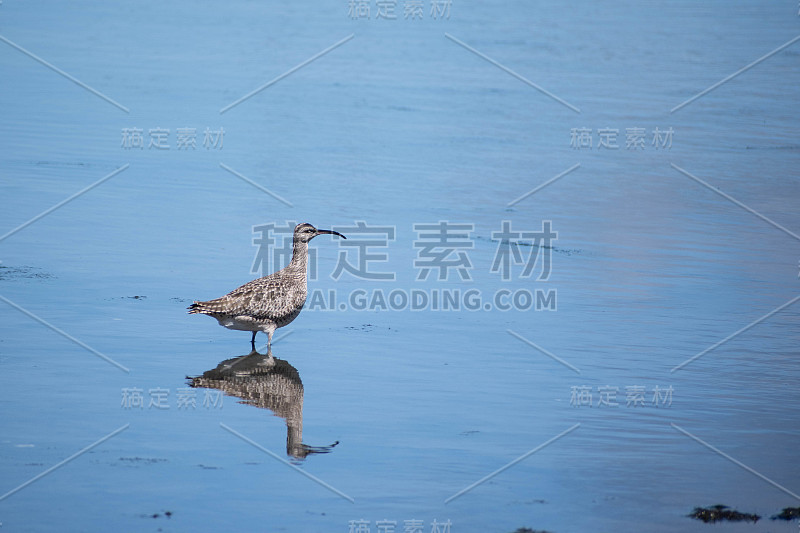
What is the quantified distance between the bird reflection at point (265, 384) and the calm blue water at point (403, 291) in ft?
0.23

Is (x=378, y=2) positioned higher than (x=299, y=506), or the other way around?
(x=378, y=2)

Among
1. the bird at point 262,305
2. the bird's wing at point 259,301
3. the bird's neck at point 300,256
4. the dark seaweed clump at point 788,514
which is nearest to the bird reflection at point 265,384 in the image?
the bird at point 262,305

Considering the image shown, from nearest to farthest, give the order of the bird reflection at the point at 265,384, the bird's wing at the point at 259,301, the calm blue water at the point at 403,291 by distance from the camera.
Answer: the calm blue water at the point at 403,291, the bird reflection at the point at 265,384, the bird's wing at the point at 259,301

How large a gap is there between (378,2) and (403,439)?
109 ft

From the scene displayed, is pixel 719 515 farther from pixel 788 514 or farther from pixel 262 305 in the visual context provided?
pixel 262 305

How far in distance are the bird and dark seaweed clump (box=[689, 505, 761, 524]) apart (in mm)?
5515

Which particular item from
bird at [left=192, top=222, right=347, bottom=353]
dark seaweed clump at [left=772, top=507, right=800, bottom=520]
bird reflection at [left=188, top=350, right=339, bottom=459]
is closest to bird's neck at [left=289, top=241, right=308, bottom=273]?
bird at [left=192, top=222, right=347, bottom=353]

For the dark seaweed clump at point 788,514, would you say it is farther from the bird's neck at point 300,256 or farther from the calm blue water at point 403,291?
the bird's neck at point 300,256

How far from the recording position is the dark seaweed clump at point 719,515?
8.25 metres

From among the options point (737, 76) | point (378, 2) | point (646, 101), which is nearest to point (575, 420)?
point (646, 101)

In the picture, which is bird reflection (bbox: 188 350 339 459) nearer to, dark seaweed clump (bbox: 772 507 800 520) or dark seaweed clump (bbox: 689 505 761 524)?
dark seaweed clump (bbox: 689 505 761 524)

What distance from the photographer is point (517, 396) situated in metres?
10.8

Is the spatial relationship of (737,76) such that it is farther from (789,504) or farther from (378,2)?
(789,504)

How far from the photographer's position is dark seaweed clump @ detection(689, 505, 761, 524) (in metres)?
8.25
